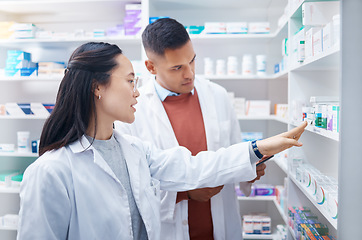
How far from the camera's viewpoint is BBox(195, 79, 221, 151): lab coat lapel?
166 cm

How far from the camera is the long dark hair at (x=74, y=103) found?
1048mm

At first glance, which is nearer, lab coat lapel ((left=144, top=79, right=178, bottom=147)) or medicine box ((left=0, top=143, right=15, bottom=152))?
lab coat lapel ((left=144, top=79, right=178, bottom=147))

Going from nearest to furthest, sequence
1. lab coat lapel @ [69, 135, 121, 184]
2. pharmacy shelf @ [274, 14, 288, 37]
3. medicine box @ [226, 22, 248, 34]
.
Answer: lab coat lapel @ [69, 135, 121, 184]
pharmacy shelf @ [274, 14, 288, 37]
medicine box @ [226, 22, 248, 34]

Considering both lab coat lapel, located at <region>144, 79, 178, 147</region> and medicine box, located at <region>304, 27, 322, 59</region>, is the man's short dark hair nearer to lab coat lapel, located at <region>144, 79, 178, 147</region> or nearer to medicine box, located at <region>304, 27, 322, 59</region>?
lab coat lapel, located at <region>144, 79, 178, 147</region>

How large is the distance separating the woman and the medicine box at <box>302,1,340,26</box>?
745 millimetres

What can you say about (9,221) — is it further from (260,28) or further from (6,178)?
(260,28)

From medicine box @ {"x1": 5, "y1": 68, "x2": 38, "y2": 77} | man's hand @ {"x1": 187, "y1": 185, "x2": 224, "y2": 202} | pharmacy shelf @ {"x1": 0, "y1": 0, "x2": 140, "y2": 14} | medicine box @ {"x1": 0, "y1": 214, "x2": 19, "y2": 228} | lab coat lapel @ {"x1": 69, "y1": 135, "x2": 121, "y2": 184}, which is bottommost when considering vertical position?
medicine box @ {"x1": 0, "y1": 214, "x2": 19, "y2": 228}

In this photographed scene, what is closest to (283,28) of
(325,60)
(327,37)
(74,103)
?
(325,60)

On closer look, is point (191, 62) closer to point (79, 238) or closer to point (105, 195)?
point (105, 195)

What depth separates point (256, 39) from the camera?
3154 millimetres

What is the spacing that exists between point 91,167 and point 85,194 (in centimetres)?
9

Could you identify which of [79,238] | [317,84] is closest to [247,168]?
[79,238]

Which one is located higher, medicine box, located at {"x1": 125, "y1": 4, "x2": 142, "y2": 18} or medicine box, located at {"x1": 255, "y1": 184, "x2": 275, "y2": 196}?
medicine box, located at {"x1": 125, "y1": 4, "x2": 142, "y2": 18}

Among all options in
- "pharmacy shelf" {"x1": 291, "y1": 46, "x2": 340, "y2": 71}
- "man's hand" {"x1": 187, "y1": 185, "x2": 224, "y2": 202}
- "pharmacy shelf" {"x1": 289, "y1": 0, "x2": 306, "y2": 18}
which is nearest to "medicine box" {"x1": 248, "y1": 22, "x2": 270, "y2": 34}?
"pharmacy shelf" {"x1": 289, "y1": 0, "x2": 306, "y2": 18}
